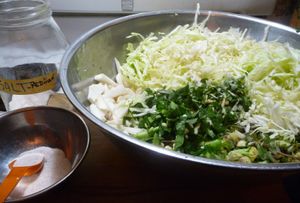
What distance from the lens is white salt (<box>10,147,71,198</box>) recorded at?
70 cm

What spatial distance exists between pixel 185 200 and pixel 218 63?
19.5 inches

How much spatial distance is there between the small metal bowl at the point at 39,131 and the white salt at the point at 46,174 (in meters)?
0.03

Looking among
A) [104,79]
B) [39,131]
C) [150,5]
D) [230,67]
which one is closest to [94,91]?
[104,79]

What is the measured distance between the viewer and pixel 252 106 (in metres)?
0.86

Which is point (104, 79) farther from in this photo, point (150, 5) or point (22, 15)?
point (150, 5)

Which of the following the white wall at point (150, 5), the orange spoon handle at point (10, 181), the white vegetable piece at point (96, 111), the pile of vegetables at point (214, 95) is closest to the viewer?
the orange spoon handle at point (10, 181)

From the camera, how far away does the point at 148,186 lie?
764mm

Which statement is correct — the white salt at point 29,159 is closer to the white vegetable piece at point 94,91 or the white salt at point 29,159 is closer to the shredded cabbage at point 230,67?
the white vegetable piece at point 94,91

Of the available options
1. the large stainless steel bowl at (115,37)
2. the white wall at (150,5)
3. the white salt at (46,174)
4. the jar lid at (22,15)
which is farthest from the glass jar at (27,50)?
the white wall at (150,5)

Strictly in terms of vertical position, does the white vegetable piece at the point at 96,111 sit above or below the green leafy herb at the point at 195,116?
below

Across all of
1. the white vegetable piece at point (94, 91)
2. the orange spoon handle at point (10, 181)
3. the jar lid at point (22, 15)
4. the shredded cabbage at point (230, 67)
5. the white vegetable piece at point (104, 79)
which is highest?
the jar lid at point (22, 15)

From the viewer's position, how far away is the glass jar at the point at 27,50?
91 centimetres

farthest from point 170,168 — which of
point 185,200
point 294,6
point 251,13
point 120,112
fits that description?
point 294,6

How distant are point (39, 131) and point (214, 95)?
51 centimetres
